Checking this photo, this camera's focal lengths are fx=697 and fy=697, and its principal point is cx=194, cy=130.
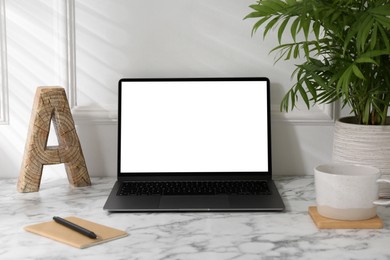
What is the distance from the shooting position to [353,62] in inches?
60.1

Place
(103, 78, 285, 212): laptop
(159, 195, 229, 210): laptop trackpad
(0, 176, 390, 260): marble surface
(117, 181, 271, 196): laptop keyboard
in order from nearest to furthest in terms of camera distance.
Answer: (0, 176, 390, 260): marble surface, (159, 195, 229, 210): laptop trackpad, (117, 181, 271, 196): laptop keyboard, (103, 78, 285, 212): laptop

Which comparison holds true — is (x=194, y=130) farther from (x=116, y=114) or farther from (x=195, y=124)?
(x=116, y=114)

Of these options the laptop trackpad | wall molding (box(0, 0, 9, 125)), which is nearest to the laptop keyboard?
the laptop trackpad

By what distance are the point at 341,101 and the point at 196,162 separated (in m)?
0.43

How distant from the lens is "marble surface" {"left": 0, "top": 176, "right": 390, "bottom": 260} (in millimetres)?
1306

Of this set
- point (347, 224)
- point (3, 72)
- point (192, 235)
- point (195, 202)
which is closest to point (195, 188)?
point (195, 202)

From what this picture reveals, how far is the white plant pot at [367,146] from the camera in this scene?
5.30 ft

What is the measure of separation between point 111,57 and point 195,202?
0.52m

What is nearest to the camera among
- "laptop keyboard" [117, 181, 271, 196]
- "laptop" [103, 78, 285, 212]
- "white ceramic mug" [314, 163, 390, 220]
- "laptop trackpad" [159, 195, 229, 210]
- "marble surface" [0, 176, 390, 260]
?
"marble surface" [0, 176, 390, 260]

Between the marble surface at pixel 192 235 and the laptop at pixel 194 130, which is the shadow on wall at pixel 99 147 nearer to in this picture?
the laptop at pixel 194 130

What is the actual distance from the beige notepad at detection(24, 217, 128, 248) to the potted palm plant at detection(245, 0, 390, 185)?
0.55m

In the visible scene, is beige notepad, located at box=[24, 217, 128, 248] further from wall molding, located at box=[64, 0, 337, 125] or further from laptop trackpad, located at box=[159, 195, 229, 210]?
wall molding, located at box=[64, 0, 337, 125]

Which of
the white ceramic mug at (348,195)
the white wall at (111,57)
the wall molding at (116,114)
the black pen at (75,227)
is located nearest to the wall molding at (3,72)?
the white wall at (111,57)

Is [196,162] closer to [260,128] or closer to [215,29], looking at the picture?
[260,128]
